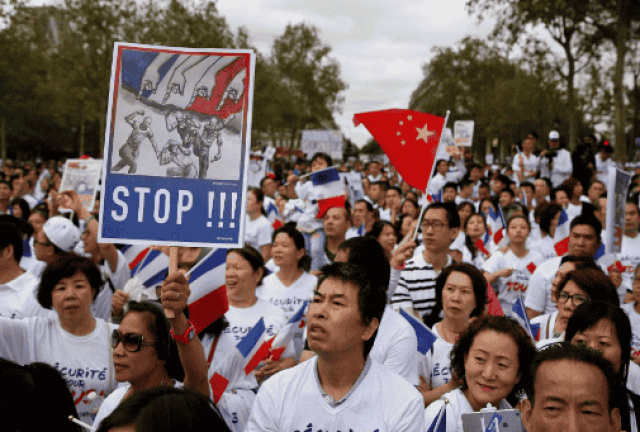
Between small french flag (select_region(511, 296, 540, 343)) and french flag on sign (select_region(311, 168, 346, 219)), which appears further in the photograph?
french flag on sign (select_region(311, 168, 346, 219))

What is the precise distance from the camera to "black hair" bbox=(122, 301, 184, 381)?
3.35 m

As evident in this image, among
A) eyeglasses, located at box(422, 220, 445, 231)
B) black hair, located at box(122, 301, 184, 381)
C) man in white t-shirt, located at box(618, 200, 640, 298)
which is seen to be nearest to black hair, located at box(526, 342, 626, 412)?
black hair, located at box(122, 301, 184, 381)

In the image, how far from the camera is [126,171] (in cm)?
308

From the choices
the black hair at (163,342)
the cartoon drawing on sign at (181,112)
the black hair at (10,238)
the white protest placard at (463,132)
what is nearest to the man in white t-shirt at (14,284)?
the black hair at (10,238)

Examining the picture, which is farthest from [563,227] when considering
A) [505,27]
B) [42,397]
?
[505,27]

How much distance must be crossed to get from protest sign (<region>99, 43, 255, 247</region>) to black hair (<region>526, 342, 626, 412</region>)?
4.93ft

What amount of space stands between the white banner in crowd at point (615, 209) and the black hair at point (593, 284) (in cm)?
172

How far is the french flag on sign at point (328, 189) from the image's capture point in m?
8.54

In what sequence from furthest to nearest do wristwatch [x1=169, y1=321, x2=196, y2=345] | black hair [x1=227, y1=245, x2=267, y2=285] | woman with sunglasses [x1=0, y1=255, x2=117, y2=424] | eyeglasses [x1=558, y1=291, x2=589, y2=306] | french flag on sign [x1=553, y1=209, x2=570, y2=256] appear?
french flag on sign [x1=553, y1=209, x2=570, y2=256], black hair [x1=227, y1=245, x2=267, y2=285], eyeglasses [x1=558, y1=291, x2=589, y2=306], woman with sunglasses [x1=0, y1=255, x2=117, y2=424], wristwatch [x1=169, y1=321, x2=196, y2=345]

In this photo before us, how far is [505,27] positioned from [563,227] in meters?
15.4

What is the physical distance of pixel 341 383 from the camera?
2830mm

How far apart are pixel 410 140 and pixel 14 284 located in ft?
11.3

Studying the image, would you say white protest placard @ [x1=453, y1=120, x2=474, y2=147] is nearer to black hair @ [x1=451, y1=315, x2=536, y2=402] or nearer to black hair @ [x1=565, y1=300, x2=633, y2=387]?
black hair @ [x1=565, y1=300, x2=633, y2=387]

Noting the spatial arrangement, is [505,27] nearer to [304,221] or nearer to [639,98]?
[304,221]
